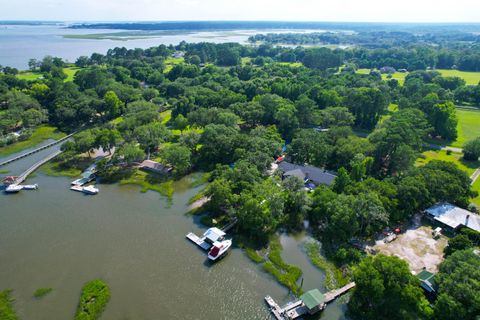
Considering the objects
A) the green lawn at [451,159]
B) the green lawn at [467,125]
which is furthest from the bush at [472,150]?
the green lawn at [467,125]

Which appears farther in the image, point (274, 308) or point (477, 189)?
point (477, 189)

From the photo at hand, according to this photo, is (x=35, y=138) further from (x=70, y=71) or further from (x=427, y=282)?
(x=70, y=71)

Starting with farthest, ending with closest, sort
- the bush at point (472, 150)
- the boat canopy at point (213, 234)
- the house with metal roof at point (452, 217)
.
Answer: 1. the bush at point (472, 150)
2. the house with metal roof at point (452, 217)
3. the boat canopy at point (213, 234)

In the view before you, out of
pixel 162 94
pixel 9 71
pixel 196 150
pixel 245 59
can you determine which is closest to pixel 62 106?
pixel 162 94

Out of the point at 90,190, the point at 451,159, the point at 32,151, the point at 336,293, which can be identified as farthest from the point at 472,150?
the point at 32,151

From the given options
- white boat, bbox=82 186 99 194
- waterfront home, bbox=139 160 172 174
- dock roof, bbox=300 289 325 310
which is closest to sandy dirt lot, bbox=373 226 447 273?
dock roof, bbox=300 289 325 310

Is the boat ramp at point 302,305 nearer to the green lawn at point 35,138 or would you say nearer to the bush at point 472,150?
the bush at point 472,150

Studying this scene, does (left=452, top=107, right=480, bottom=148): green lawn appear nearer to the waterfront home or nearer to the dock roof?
the dock roof
